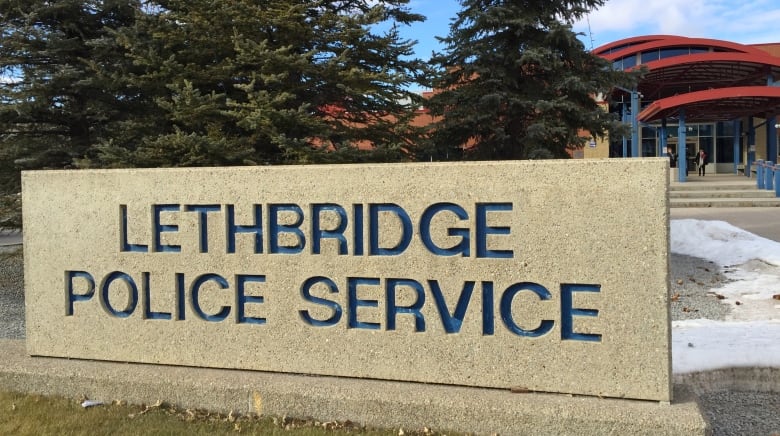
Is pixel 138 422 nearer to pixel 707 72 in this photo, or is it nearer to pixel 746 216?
pixel 746 216

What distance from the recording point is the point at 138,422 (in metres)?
3.37

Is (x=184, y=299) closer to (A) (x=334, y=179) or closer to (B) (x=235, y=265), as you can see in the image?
(B) (x=235, y=265)

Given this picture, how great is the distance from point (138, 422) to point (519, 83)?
29.8ft

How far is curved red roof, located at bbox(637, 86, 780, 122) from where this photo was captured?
24.2 m

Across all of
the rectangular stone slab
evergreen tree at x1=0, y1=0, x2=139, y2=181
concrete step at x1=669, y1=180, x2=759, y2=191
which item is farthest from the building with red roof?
the rectangular stone slab

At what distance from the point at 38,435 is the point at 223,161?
192 inches

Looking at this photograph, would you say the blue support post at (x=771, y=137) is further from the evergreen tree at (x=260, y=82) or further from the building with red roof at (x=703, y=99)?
the evergreen tree at (x=260, y=82)

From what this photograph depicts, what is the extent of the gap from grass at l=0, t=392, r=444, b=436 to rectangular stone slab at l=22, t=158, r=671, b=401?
0.33 m

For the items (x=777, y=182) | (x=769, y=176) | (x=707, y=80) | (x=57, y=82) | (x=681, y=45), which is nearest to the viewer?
(x=57, y=82)

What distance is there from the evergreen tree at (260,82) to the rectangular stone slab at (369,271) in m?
Answer: 3.57

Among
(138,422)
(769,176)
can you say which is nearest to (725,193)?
(769,176)

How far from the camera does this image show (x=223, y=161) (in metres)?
7.75

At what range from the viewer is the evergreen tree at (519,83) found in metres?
9.96

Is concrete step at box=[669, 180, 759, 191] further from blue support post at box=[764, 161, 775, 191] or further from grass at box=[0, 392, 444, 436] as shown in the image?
grass at box=[0, 392, 444, 436]
